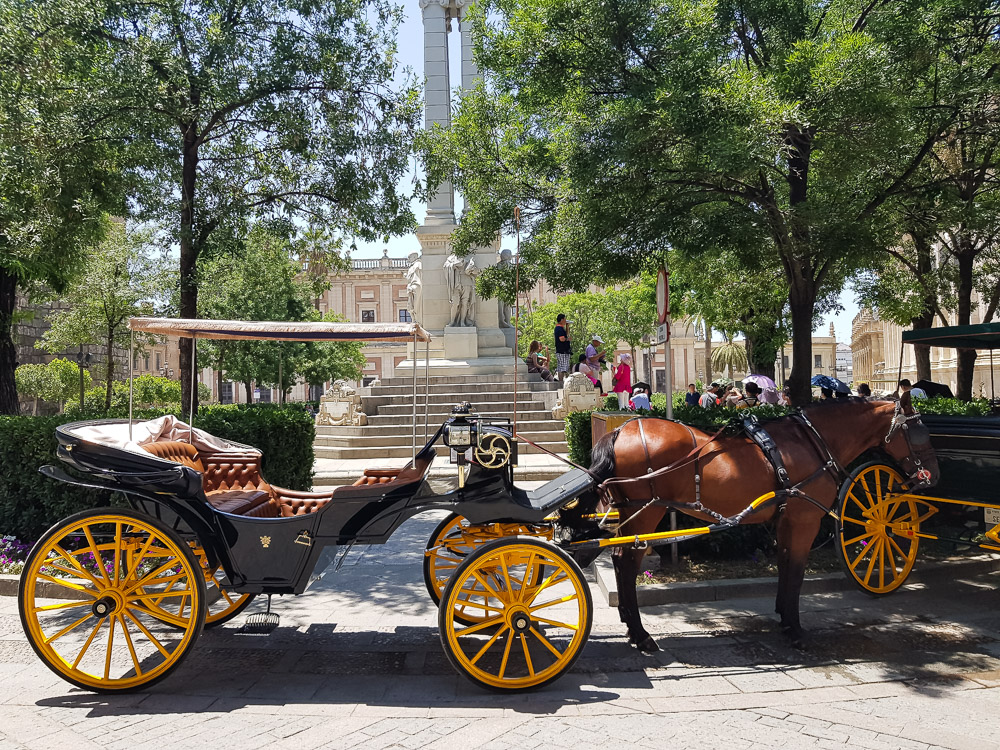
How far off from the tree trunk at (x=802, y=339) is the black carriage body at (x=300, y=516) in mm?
5107

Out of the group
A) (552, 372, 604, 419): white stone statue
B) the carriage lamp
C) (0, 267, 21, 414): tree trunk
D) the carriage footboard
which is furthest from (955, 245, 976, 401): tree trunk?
(0, 267, 21, 414): tree trunk

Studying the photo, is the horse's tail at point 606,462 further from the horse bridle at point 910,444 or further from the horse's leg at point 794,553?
the horse bridle at point 910,444

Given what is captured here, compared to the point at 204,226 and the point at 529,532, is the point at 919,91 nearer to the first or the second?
the point at 529,532

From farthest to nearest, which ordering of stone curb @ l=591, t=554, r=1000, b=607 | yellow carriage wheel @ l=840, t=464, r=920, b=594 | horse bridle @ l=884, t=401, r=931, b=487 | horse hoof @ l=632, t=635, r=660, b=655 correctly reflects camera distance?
1. stone curb @ l=591, t=554, r=1000, b=607
2. yellow carriage wheel @ l=840, t=464, r=920, b=594
3. horse bridle @ l=884, t=401, r=931, b=487
4. horse hoof @ l=632, t=635, r=660, b=655

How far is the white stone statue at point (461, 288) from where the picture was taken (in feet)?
67.9

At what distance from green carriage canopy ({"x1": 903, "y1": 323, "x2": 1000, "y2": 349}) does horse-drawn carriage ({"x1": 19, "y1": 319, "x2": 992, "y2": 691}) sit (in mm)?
1544

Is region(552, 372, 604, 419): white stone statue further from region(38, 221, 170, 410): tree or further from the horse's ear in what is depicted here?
region(38, 221, 170, 410): tree

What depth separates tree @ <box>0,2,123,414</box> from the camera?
8.77 m

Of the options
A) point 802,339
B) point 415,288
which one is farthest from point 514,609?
point 415,288

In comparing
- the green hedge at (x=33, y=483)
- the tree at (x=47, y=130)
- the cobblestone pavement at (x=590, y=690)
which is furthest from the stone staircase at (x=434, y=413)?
the cobblestone pavement at (x=590, y=690)

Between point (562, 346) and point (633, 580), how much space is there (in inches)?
543

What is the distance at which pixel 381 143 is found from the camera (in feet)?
33.8

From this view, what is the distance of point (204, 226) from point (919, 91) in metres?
8.90

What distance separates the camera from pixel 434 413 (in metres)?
17.9
